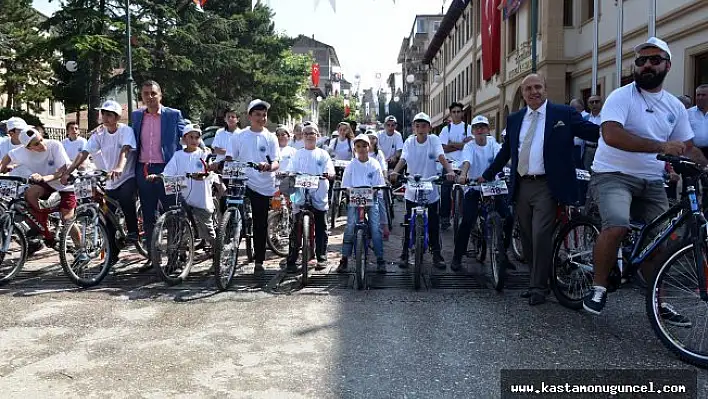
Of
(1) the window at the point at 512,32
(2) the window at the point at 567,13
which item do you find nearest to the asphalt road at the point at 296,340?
(2) the window at the point at 567,13

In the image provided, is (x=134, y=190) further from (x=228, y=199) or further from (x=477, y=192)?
(x=477, y=192)

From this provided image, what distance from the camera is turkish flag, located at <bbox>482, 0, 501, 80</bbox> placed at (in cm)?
2598

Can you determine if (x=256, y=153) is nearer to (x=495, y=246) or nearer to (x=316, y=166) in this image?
(x=316, y=166)

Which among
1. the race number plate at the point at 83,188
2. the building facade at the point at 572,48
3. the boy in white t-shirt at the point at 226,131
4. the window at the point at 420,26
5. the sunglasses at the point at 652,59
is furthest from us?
the window at the point at 420,26

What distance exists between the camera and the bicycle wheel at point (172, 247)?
6508 millimetres

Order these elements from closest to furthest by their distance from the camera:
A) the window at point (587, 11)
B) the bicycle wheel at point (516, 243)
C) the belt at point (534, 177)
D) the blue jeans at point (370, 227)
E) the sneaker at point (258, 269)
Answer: the belt at point (534, 177) → the blue jeans at point (370, 227) → the sneaker at point (258, 269) → the bicycle wheel at point (516, 243) → the window at point (587, 11)

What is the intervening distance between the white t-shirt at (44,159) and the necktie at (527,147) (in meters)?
5.03

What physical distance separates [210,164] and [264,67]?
3428cm

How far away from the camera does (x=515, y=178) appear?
5910mm

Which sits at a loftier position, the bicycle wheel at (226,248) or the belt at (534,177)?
the belt at (534,177)

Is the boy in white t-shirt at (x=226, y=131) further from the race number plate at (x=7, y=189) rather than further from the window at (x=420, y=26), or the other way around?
the window at (x=420, y=26)

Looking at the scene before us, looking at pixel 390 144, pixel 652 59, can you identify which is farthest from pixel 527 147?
pixel 390 144

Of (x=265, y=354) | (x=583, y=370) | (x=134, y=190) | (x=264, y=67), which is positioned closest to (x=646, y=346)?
(x=583, y=370)

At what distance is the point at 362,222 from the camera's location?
6891 mm
